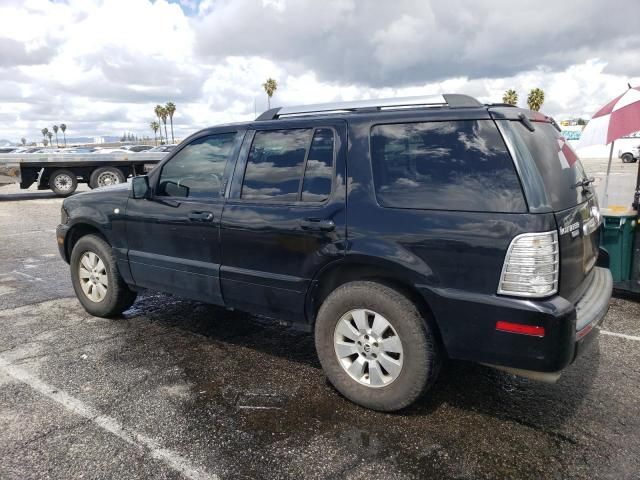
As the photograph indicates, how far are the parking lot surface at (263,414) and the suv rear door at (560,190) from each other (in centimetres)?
86

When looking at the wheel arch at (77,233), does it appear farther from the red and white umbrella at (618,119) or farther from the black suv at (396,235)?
the red and white umbrella at (618,119)

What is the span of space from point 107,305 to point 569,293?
3945 millimetres

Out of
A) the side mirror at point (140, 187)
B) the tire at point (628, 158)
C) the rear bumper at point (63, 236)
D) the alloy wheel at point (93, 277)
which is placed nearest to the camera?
the side mirror at point (140, 187)

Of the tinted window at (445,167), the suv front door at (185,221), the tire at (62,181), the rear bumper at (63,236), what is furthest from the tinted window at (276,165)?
the tire at (62,181)

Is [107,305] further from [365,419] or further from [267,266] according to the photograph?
[365,419]

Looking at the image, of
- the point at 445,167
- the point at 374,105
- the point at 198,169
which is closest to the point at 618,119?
the point at 374,105

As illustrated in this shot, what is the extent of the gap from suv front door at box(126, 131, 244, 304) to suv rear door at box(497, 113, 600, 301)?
204cm

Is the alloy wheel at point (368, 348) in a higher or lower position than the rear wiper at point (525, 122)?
lower

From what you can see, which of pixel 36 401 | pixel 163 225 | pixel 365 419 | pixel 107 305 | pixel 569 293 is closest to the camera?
pixel 569 293

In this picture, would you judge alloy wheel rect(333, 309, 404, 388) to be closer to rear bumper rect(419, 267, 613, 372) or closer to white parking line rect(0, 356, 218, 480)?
rear bumper rect(419, 267, 613, 372)

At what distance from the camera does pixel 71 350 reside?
4094mm

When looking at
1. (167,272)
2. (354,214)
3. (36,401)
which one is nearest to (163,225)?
(167,272)

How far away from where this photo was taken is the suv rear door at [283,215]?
319 cm

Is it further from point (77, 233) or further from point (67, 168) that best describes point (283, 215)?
point (67, 168)
